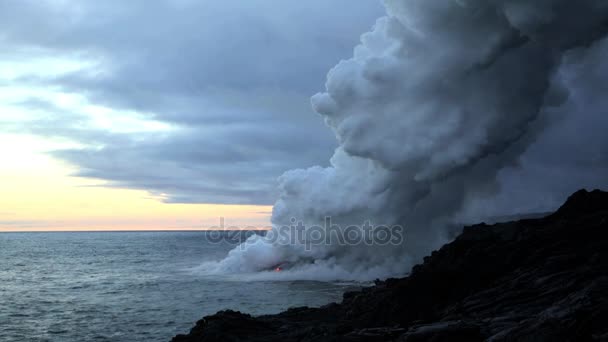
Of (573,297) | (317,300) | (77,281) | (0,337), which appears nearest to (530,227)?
(573,297)

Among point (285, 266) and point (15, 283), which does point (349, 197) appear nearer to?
point (285, 266)

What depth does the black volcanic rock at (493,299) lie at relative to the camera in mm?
15750

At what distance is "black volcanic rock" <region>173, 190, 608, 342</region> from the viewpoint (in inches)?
620

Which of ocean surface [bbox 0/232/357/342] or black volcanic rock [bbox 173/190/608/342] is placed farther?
ocean surface [bbox 0/232/357/342]

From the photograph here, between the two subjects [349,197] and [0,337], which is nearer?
[0,337]

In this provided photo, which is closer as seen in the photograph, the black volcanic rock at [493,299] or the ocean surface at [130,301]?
the black volcanic rock at [493,299]

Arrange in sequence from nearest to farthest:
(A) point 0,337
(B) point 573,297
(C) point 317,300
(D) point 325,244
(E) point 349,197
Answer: (B) point 573,297
(A) point 0,337
(C) point 317,300
(E) point 349,197
(D) point 325,244

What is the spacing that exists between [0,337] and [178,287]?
30.3m

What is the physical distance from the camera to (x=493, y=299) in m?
21.5

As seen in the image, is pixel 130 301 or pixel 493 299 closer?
pixel 493 299

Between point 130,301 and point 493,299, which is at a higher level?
point 493,299

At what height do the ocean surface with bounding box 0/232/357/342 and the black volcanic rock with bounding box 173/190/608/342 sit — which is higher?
the black volcanic rock with bounding box 173/190/608/342

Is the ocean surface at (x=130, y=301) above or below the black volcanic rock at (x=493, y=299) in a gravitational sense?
below

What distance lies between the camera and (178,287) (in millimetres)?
70438
